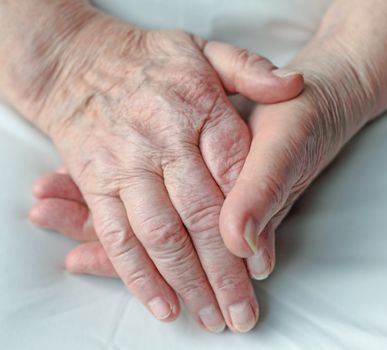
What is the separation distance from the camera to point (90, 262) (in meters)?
0.81

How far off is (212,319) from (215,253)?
0.09 meters

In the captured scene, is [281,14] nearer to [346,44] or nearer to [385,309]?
[346,44]

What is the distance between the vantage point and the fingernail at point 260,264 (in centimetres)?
71

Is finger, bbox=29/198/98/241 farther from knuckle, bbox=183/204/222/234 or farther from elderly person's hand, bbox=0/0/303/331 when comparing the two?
knuckle, bbox=183/204/222/234

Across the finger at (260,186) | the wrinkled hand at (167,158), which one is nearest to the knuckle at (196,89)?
the wrinkled hand at (167,158)

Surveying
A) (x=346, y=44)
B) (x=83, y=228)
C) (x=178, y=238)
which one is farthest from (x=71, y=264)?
(x=346, y=44)

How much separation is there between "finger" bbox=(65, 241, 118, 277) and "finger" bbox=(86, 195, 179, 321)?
20 mm

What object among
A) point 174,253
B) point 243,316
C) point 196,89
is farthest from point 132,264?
point 196,89

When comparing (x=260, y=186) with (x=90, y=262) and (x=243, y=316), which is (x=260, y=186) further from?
(x=90, y=262)

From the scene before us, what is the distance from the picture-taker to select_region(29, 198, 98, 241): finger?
0.86 metres

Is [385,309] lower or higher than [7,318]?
higher

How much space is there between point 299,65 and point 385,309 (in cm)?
40

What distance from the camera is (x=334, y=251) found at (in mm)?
785

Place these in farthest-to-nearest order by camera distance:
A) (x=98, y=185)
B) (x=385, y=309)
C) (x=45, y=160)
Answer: (x=45, y=160), (x=98, y=185), (x=385, y=309)
